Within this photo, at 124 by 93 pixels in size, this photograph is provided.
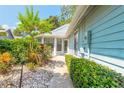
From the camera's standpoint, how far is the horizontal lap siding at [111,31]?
314 cm

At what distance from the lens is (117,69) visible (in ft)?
10.7

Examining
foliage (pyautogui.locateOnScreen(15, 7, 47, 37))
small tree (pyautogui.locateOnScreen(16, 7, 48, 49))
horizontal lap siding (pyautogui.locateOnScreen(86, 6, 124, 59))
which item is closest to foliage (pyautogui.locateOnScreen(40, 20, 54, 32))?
small tree (pyautogui.locateOnScreen(16, 7, 48, 49))

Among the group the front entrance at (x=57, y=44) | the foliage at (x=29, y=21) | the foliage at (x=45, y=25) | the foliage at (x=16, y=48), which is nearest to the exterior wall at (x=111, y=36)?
the foliage at (x=16, y=48)

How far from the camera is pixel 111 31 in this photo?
11.9 ft

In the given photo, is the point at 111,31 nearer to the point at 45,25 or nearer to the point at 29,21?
the point at 29,21

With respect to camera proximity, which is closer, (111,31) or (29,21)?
(111,31)

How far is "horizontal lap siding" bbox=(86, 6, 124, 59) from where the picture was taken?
314 centimetres

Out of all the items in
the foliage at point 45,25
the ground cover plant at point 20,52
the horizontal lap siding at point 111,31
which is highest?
the foliage at point 45,25

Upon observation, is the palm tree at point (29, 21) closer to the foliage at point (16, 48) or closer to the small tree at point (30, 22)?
the small tree at point (30, 22)

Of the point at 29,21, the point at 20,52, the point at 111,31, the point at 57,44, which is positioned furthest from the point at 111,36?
the point at 57,44

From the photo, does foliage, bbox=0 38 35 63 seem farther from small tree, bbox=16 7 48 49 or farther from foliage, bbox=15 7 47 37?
foliage, bbox=15 7 47 37

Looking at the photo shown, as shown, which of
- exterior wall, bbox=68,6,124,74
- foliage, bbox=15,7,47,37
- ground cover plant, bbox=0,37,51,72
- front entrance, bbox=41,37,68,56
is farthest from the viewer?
front entrance, bbox=41,37,68,56

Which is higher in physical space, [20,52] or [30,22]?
[30,22]
